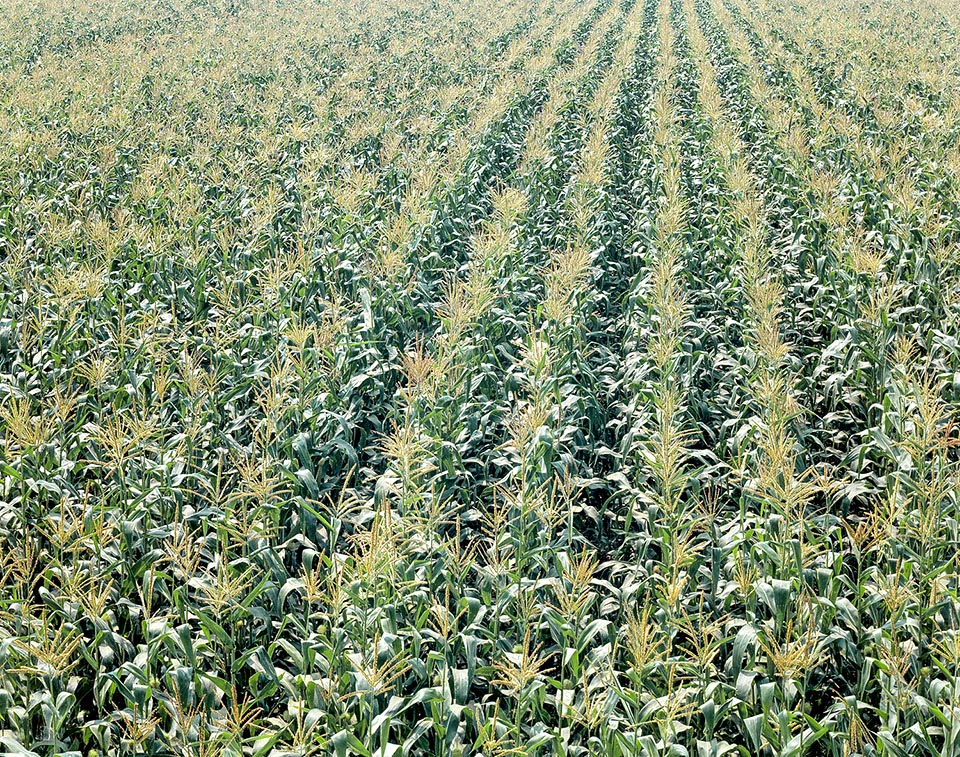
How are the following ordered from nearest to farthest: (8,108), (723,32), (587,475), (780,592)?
1. (780,592)
2. (587,475)
3. (8,108)
4. (723,32)

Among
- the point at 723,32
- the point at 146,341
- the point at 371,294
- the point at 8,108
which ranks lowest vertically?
the point at 723,32

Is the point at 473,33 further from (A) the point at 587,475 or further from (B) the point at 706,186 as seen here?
(A) the point at 587,475

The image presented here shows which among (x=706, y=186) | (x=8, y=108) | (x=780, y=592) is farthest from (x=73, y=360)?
(x=8, y=108)

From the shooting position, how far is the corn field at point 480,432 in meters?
3.60

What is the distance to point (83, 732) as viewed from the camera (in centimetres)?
356

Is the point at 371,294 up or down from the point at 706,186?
up

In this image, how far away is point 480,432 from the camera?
5.72 metres

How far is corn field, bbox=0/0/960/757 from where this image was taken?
3602mm

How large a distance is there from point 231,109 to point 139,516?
1160 centimetres

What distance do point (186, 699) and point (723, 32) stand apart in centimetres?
2323

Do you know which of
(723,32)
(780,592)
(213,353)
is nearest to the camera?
(780,592)

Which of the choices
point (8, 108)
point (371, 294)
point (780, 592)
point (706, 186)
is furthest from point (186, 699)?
point (8, 108)

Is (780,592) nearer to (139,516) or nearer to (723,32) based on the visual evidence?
(139,516)

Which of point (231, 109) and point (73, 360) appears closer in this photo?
point (73, 360)
